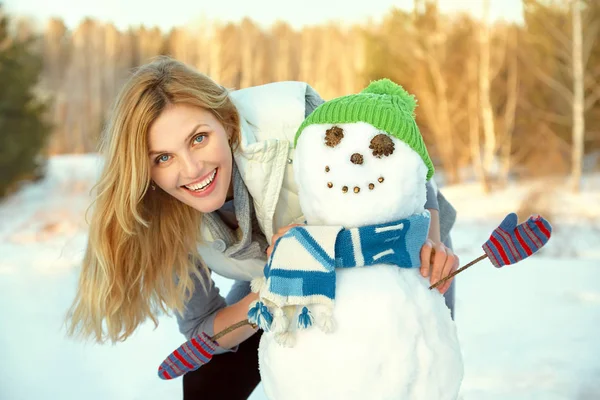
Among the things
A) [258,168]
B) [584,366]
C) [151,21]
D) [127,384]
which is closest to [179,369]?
[258,168]

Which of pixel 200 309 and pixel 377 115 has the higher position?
pixel 377 115

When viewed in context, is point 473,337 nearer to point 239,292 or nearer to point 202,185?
point 239,292

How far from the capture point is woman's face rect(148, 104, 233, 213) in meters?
1.25

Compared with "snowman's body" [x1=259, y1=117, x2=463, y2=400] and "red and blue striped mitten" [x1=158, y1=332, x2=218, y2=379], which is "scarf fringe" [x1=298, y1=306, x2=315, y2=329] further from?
"red and blue striped mitten" [x1=158, y1=332, x2=218, y2=379]

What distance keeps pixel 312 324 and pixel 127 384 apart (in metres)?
1.45

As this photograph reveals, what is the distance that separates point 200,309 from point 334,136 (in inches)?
28.4

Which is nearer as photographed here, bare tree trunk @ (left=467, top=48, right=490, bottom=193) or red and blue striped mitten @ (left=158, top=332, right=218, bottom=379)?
red and blue striped mitten @ (left=158, top=332, right=218, bottom=379)

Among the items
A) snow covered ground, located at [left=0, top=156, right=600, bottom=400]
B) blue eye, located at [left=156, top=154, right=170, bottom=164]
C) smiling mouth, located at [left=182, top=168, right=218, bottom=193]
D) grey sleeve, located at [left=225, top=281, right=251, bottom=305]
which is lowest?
snow covered ground, located at [left=0, top=156, right=600, bottom=400]

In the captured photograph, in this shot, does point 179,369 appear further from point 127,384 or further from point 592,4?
point 592,4

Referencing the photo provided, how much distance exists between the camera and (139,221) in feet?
4.43

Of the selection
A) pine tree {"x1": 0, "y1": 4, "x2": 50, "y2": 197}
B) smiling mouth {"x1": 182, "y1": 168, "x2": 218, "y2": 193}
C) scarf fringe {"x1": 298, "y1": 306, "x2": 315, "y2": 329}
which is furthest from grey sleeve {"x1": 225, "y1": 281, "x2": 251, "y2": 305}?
pine tree {"x1": 0, "y1": 4, "x2": 50, "y2": 197}

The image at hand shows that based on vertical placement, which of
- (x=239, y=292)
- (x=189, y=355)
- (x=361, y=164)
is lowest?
(x=239, y=292)

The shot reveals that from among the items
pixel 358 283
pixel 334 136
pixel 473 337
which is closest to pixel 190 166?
pixel 334 136

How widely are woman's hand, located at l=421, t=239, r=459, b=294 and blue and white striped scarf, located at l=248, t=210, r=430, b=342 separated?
27 millimetres
